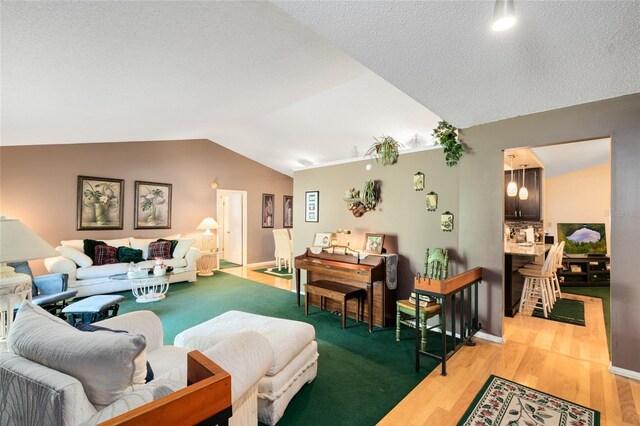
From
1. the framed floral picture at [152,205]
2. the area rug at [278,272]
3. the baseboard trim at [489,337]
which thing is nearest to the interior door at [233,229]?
the area rug at [278,272]

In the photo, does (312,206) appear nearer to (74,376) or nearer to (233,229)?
(233,229)

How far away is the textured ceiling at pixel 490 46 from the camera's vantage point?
153 cm

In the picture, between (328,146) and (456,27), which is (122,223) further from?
(456,27)

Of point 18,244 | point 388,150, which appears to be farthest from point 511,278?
point 18,244

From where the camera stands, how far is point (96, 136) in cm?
464

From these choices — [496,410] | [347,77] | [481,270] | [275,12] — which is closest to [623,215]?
[481,270]

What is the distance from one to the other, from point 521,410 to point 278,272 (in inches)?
211

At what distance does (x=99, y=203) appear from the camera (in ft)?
18.1

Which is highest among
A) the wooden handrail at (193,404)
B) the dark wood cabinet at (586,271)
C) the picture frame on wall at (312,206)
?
the picture frame on wall at (312,206)

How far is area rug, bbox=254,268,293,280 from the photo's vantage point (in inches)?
249

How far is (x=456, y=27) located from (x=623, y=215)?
2129 millimetres

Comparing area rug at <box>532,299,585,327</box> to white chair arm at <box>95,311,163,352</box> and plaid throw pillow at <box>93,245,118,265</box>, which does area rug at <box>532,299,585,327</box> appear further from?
plaid throw pillow at <box>93,245,118,265</box>

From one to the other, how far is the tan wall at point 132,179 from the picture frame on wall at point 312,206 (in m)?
3.09

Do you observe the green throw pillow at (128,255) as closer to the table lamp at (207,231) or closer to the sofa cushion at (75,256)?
the sofa cushion at (75,256)
